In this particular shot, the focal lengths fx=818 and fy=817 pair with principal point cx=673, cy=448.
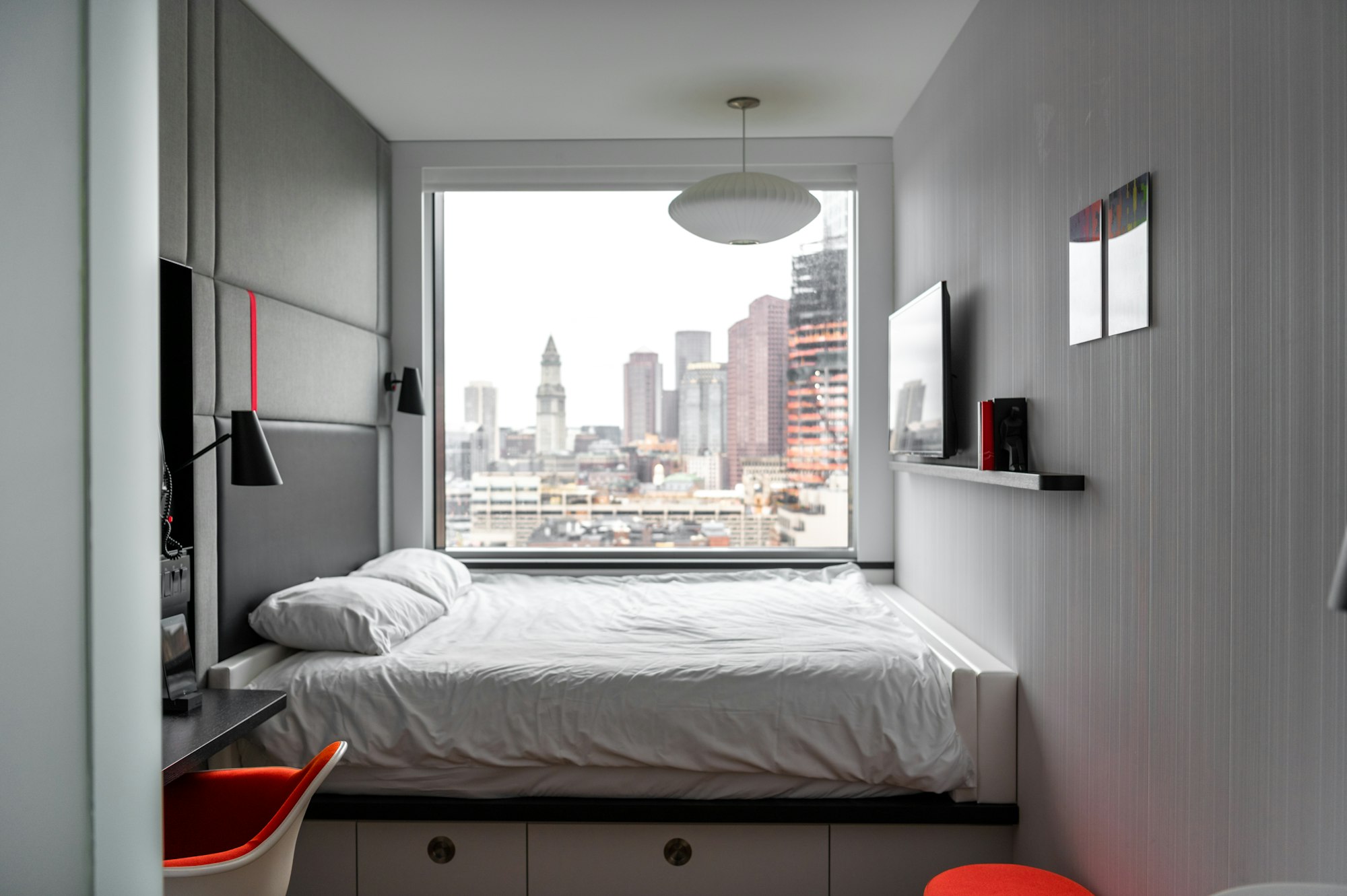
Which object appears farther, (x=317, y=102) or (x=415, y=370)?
(x=415, y=370)

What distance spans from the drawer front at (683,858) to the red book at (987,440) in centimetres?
115

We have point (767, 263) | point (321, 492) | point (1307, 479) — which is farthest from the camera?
point (767, 263)

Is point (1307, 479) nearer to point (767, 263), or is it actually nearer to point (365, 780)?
point (365, 780)

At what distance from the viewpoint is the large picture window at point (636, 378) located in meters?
4.21

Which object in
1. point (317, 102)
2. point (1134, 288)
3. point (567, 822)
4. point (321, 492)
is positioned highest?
point (317, 102)

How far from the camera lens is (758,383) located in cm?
425

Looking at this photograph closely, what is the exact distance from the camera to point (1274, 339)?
1292 millimetres

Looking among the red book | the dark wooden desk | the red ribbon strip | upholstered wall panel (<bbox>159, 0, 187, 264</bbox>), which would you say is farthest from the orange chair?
the red book

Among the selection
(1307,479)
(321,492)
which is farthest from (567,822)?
(1307,479)

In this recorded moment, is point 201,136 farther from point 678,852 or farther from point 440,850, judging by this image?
point 678,852

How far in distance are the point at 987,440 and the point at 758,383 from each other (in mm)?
1996

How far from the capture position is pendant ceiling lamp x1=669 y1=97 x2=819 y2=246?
3.12m

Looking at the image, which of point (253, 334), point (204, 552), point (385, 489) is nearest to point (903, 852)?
point (204, 552)

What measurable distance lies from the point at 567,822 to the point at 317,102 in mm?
2795
